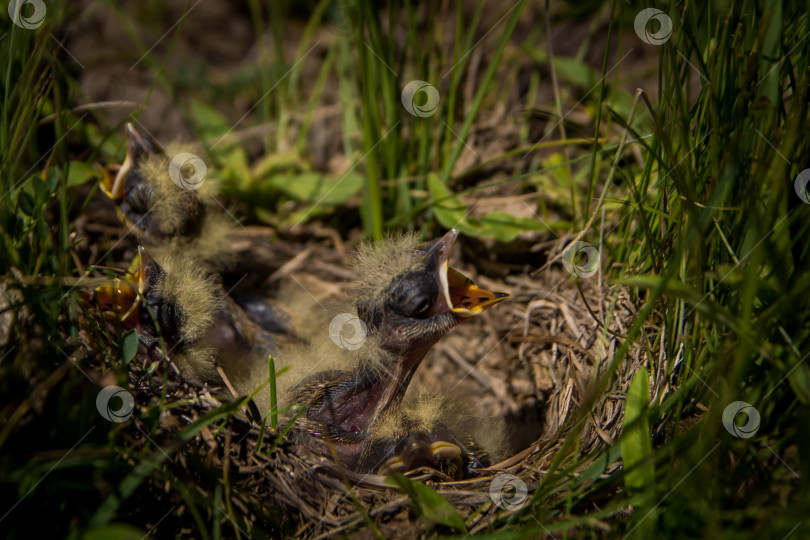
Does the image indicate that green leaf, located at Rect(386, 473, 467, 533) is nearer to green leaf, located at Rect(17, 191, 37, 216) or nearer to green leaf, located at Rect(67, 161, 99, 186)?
green leaf, located at Rect(17, 191, 37, 216)

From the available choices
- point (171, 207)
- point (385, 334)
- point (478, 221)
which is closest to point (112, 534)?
point (385, 334)

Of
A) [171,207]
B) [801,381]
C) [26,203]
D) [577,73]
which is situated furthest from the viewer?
[577,73]

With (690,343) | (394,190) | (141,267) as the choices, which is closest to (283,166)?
(394,190)

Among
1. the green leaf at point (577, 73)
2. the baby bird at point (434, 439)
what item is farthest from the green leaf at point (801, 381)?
the green leaf at point (577, 73)

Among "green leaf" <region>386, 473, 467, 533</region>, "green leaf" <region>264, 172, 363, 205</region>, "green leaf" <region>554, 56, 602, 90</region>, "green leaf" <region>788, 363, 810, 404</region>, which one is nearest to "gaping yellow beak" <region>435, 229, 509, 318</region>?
"green leaf" <region>386, 473, 467, 533</region>

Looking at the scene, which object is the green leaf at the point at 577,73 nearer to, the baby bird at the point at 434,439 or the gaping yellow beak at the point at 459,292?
the gaping yellow beak at the point at 459,292

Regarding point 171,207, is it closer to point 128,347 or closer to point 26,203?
point 26,203

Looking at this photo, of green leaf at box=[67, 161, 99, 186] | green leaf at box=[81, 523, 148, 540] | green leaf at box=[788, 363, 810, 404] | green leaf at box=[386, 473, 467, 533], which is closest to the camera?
green leaf at box=[81, 523, 148, 540]
